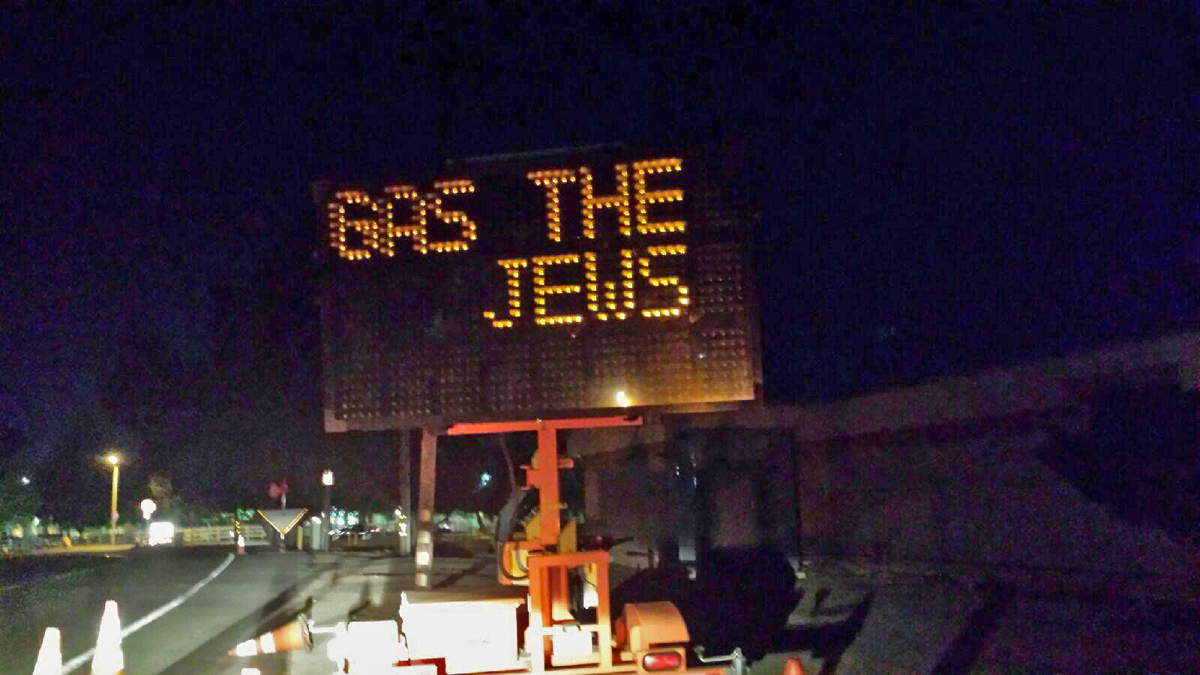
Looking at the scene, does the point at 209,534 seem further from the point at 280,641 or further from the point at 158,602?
the point at 280,641

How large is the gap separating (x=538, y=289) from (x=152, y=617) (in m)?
9.78

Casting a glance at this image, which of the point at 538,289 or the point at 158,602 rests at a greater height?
the point at 538,289

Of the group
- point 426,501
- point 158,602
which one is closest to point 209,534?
point 158,602

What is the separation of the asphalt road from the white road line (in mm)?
19

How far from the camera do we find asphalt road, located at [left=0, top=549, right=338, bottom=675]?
11.4m

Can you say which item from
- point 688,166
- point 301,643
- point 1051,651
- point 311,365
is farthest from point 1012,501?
point 311,365

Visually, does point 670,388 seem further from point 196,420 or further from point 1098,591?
point 196,420

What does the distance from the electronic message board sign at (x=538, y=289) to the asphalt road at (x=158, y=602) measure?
4.80m

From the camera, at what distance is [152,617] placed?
1436 centimetres

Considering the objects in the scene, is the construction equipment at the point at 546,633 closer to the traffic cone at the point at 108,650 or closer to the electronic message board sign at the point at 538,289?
the electronic message board sign at the point at 538,289

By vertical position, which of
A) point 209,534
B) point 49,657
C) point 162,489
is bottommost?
point 209,534

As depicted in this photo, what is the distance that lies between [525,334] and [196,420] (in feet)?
125

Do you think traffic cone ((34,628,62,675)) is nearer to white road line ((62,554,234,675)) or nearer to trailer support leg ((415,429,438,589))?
trailer support leg ((415,429,438,589))

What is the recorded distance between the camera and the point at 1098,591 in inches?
345
